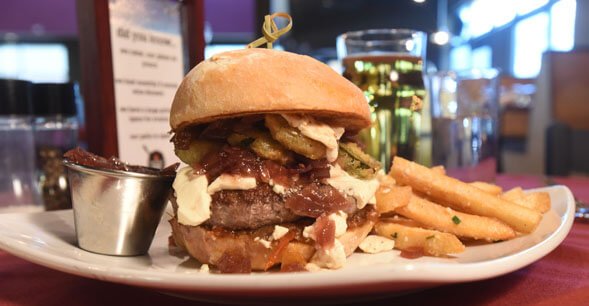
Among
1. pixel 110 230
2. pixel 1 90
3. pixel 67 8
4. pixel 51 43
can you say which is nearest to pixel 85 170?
pixel 110 230

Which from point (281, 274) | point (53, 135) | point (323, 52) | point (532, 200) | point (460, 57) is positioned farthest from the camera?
point (460, 57)

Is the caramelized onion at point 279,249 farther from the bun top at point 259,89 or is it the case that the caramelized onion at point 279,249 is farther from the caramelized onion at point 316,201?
the bun top at point 259,89

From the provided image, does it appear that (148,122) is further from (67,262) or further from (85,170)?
(67,262)

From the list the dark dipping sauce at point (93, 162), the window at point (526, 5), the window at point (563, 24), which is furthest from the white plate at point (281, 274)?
the window at point (526, 5)

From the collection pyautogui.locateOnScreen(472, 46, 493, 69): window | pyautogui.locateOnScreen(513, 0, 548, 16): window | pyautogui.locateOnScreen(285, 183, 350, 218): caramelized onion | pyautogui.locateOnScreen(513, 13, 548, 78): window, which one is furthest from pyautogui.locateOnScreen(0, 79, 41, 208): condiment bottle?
pyautogui.locateOnScreen(472, 46, 493, 69): window

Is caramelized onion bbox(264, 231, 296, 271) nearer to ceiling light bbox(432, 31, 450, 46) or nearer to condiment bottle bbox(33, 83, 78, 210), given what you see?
condiment bottle bbox(33, 83, 78, 210)

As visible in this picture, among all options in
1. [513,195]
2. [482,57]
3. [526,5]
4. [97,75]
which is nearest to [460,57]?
[482,57]

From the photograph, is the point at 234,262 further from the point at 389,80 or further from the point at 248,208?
the point at 389,80
